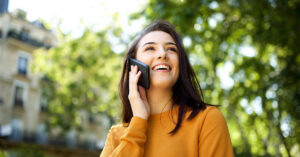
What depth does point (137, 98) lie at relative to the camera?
2.00m

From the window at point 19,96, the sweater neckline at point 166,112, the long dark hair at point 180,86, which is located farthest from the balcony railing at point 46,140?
the sweater neckline at point 166,112

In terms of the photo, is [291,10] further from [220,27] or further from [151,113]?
[151,113]

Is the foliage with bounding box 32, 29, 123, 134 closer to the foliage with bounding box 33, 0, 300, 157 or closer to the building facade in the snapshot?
the foliage with bounding box 33, 0, 300, 157

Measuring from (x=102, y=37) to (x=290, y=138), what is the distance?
11.5 m

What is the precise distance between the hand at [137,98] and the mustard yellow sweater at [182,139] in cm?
6

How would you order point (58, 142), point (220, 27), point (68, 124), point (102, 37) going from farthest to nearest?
1. point (58, 142)
2. point (68, 124)
3. point (102, 37)
4. point (220, 27)

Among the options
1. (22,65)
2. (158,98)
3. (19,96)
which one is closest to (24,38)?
(22,65)

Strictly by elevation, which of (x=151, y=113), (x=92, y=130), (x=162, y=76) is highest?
(x=162, y=76)

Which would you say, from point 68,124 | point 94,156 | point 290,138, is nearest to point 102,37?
point 68,124

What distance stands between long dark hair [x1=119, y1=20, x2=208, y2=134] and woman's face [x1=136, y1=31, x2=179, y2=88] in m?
0.06

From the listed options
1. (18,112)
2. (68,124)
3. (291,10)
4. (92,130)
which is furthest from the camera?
(92,130)

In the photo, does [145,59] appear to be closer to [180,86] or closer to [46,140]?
[180,86]

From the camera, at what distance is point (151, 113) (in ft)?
6.74

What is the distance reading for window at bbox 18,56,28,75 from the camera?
24.8 metres
